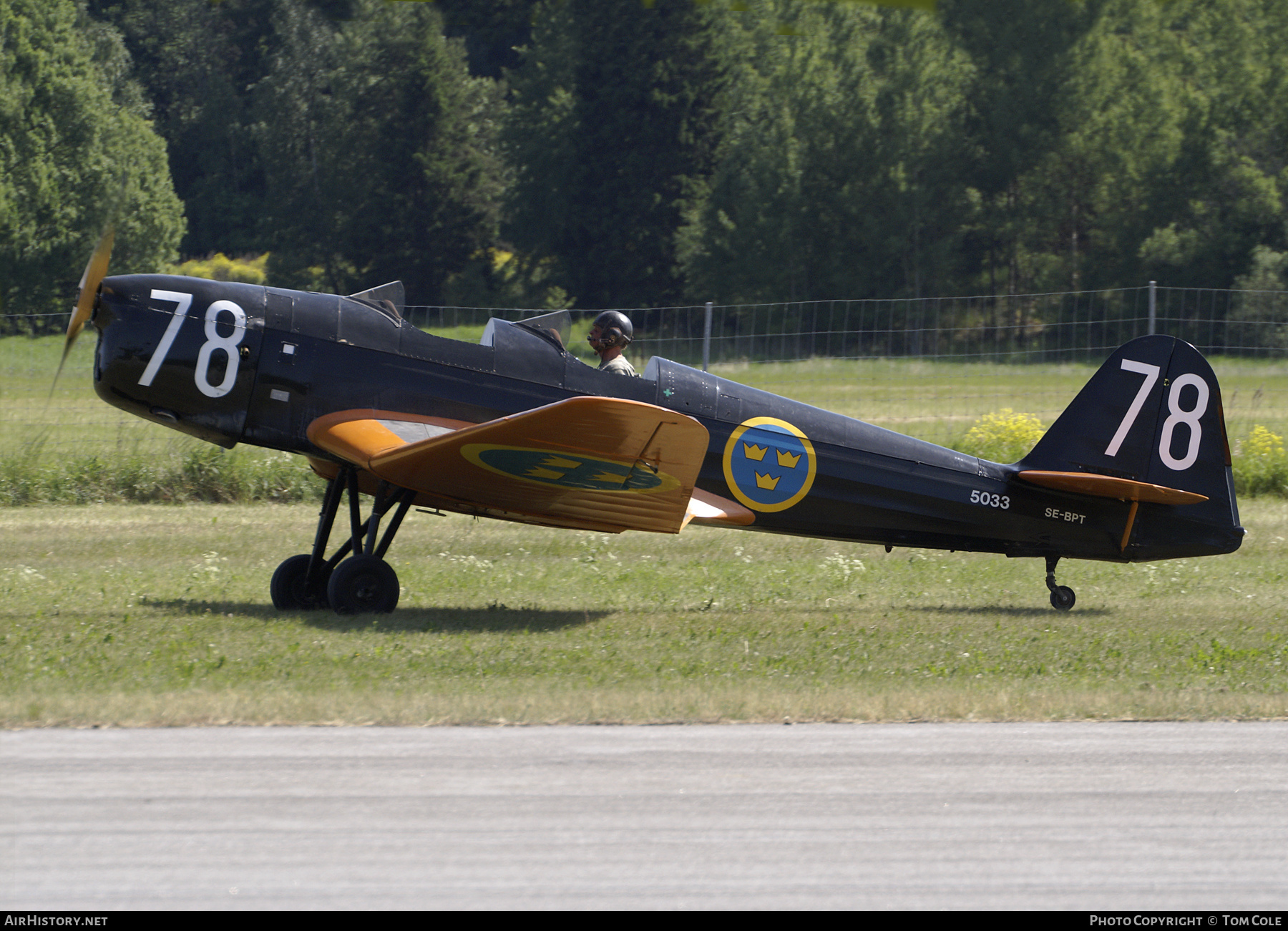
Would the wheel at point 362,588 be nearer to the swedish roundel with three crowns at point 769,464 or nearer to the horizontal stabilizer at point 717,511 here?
the horizontal stabilizer at point 717,511

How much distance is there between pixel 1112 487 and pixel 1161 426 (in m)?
0.63

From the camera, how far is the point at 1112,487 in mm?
9633

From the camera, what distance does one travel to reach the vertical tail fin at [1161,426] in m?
9.76

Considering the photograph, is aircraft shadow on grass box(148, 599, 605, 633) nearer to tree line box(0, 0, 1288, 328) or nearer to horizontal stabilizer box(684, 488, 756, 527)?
horizontal stabilizer box(684, 488, 756, 527)

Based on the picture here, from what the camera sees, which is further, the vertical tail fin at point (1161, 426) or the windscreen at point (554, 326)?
the vertical tail fin at point (1161, 426)

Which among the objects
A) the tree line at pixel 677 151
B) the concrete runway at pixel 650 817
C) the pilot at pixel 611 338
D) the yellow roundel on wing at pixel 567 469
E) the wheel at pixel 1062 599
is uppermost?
the tree line at pixel 677 151

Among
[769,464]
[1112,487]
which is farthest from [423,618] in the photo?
[1112,487]

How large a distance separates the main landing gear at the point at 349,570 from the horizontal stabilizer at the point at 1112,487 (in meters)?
4.72

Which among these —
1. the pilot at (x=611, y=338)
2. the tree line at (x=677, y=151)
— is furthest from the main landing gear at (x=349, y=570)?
the tree line at (x=677, y=151)

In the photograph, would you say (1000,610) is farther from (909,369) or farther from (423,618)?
(909,369)

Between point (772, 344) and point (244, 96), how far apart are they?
65.7 metres

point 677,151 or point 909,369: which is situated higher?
point 677,151

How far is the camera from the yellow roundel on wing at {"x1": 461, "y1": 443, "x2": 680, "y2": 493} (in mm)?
8148
